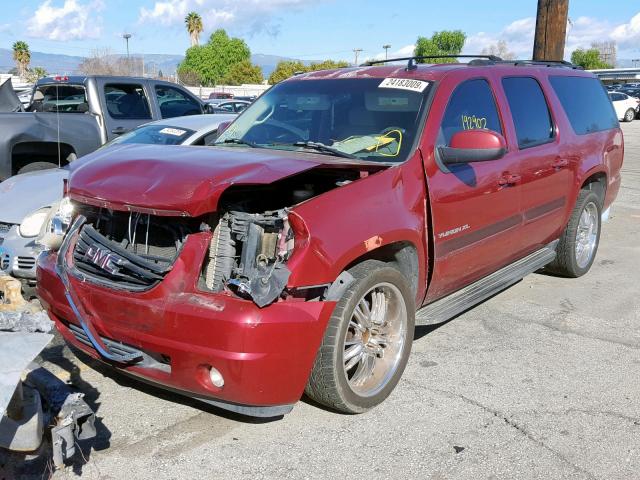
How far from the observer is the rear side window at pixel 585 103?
19.5ft

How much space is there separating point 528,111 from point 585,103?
1.35 meters

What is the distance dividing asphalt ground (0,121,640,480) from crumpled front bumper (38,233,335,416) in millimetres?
306

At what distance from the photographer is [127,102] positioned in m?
9.32

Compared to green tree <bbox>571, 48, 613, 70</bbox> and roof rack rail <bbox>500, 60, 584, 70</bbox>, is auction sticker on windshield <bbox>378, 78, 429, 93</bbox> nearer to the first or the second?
roof rack rail <bbox>500, 60, 584, 70</bbox>

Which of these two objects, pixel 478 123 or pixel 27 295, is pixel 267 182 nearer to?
pixel 478 123

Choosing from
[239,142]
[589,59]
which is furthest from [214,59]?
[239,142]

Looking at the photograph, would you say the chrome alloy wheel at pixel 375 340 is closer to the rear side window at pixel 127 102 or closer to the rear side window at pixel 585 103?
the rear side window at pixel 585 103

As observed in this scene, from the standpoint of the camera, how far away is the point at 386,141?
4.32 m

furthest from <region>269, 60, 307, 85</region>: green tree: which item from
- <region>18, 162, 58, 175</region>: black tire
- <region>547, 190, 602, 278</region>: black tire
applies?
<region>547, 190, 602, 278</region>: black tire

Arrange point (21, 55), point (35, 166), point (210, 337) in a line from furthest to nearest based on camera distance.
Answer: point (21, 55)
point (35, 166)
point (210, 337)

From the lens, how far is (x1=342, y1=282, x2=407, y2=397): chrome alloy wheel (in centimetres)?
374

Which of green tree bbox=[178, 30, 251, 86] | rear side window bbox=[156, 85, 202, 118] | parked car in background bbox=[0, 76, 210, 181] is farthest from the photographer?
green tree bbox=[178, 30, 251, 86]

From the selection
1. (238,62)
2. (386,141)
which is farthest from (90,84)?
(238,62)

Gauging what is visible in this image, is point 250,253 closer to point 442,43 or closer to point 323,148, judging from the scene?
point 323,148
